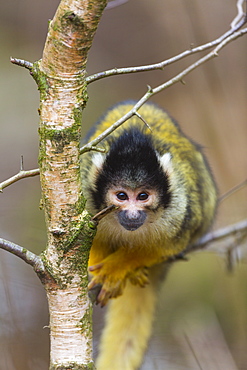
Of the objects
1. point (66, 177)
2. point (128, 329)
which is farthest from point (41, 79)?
point (128, 329)

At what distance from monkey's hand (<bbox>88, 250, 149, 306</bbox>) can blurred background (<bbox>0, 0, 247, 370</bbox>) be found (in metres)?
0.88

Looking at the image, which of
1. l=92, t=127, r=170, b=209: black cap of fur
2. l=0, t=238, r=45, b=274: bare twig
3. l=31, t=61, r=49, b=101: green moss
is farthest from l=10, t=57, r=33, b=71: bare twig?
l=92, t=127, r=170, b=209: black cap of fur

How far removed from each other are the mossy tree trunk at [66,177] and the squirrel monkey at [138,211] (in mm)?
664

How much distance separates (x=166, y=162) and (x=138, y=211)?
1.07ft

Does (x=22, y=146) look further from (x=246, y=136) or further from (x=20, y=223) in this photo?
(x=246, y=136)

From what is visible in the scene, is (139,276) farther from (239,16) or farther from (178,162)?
(239,16)

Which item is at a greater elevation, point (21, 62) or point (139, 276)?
point (21, 62)

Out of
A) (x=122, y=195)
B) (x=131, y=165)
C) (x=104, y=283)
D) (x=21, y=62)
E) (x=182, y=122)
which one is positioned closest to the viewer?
(x=21, y=62)

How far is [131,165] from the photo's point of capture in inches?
106

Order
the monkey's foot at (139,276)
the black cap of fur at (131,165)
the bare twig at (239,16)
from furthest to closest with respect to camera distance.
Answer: the monkey's foot at (139,276), the black cap of fur at (131,165), the bare twig at (239,16)

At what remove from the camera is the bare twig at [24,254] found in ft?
5.79

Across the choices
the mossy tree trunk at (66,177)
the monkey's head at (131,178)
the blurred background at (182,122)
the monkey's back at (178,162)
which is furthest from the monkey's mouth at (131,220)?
the blurred background at (182,122)

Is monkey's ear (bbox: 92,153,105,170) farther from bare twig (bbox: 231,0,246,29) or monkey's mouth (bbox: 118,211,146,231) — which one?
bare twig (bbox: 231,0,246,29)

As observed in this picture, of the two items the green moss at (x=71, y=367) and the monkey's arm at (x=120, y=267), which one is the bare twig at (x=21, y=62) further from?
the monkey's arm at (x=120, y=267)
